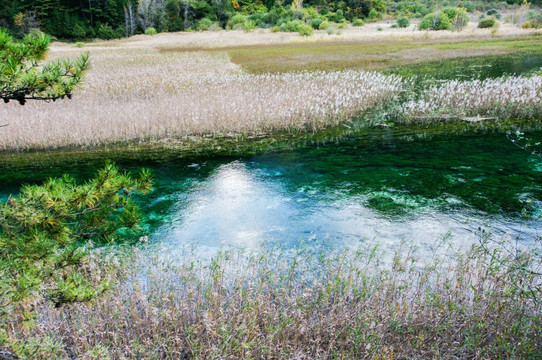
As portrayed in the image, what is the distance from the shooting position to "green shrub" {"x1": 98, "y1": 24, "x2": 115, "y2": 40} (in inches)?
2522

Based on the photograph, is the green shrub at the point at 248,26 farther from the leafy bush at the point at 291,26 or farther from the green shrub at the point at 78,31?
the green shrub at the point at 78,31

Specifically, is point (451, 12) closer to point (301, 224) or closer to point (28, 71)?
point (301, 224)

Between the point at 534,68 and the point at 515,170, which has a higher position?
the point at 534,68

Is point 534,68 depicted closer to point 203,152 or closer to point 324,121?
point 324,121

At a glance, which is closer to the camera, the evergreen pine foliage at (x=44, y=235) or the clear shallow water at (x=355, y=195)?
the evergreen pine foliage at (x=44, y=235)

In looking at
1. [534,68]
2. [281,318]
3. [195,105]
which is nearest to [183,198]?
[281,318]

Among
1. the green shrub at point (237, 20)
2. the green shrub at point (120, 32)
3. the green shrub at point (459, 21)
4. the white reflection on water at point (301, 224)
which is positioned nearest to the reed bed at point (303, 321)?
the white reflection on water at point (301, 224)

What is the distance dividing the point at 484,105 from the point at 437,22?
4905cm

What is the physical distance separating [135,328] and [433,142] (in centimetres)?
1013

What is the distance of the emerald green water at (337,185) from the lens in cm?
677

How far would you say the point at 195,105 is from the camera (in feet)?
47.6

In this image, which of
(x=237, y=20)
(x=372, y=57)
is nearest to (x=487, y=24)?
(x=372, y=57)

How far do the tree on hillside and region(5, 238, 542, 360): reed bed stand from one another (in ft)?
6.04

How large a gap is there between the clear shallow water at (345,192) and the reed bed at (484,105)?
168 centimetres
